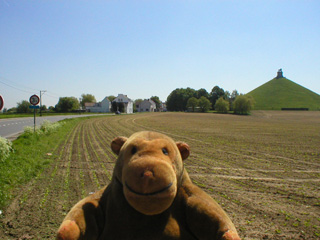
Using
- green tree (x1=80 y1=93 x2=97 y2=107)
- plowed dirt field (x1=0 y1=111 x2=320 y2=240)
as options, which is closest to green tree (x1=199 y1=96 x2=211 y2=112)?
green tree (x1=80 y1=93 x2=97 y2=107)

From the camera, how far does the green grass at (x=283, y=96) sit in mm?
105438

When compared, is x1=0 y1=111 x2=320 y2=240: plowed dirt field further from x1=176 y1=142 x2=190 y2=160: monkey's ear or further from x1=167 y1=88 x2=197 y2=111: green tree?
x1=167 y1=88 x2=197 y2=111: green tree

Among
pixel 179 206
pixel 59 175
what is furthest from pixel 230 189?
pixel 59 175

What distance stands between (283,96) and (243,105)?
4751cm

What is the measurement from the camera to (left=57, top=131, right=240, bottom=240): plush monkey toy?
1.96 meters

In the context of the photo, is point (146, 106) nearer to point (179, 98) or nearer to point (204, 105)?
point (179, 98)

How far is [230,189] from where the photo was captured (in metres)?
6.50

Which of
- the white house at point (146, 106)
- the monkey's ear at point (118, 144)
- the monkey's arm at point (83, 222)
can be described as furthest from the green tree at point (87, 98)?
the monkey's arm at point (83, 222)

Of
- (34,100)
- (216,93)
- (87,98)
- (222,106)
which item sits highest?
(216,93)

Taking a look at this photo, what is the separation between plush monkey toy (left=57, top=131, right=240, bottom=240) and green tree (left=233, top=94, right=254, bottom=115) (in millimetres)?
84652

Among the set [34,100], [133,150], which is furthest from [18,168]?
[34,100]

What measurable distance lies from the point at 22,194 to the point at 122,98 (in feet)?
313

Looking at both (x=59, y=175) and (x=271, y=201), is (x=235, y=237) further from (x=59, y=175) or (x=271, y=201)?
(x=59, y=175)

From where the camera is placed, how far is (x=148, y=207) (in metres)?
1.93
